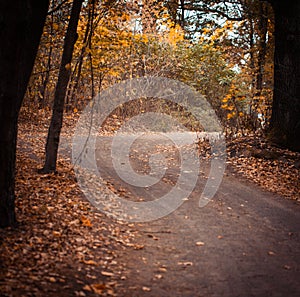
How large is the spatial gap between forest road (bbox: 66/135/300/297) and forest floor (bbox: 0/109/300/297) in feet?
0.04

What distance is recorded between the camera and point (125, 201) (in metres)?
7.34

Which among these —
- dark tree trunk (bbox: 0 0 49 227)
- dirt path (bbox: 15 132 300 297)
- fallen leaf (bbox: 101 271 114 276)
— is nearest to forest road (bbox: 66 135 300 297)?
dirt path (bbox: 15 132 300 297)

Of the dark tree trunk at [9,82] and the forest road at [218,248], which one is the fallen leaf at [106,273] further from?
the dark tree trunk at [9,82]

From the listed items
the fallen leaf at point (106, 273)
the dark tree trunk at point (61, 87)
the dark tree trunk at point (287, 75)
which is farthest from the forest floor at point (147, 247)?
the dark tree trunk at point (287, 75)

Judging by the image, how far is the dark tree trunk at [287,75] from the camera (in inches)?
440

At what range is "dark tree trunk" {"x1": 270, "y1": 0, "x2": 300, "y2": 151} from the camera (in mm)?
11188

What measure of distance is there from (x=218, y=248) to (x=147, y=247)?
3.25 ft

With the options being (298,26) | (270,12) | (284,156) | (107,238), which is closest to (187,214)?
(107,238)

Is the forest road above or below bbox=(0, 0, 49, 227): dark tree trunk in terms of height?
below

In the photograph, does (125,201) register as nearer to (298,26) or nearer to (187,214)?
(187,214)

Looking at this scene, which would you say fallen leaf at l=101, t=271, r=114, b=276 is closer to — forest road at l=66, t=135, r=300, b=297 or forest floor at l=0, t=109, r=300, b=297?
forest floor at l=0, t=109, r=300, b=297

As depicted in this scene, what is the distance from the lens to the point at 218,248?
5.55 meters

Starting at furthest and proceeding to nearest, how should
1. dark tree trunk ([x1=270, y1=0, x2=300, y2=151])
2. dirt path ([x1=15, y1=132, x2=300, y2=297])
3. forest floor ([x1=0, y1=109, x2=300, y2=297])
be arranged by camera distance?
dark tree trunk ([x1=270, y1=0, x2=300, y2=151]), dirt path ([x1=15, y1=132, x2=300, y2=297]), forest floor ([x1=0, y1=109, x2=300, y2=297])

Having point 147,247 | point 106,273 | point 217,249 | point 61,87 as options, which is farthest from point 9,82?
point 217,249
